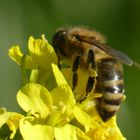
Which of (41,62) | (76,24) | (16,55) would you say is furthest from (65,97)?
(76,24)

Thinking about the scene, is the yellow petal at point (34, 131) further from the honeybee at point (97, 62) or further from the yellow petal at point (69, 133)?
the honeybee at point (97, 62)

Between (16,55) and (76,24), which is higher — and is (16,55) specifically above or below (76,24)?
above

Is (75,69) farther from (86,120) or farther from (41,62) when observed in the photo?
(86,120)

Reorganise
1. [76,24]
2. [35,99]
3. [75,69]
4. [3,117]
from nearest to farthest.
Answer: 1. [3,117]
2. [35,99]
3. [75,69]
4. [76,24]

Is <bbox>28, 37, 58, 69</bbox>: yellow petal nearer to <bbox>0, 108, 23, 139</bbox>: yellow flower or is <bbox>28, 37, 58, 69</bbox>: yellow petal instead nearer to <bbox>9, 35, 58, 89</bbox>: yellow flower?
<bbox>9, 35, 58, 89</bbox>: yellow flower

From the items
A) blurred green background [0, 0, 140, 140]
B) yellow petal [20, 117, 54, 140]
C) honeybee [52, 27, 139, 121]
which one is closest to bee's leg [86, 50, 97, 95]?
honeybee [52, 27, 139, 121]

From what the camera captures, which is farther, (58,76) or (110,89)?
(110,89)

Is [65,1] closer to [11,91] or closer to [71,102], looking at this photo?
[11,91]

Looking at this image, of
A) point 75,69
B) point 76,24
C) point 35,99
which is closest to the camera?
point 35,99

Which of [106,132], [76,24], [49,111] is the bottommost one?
[76,24]
